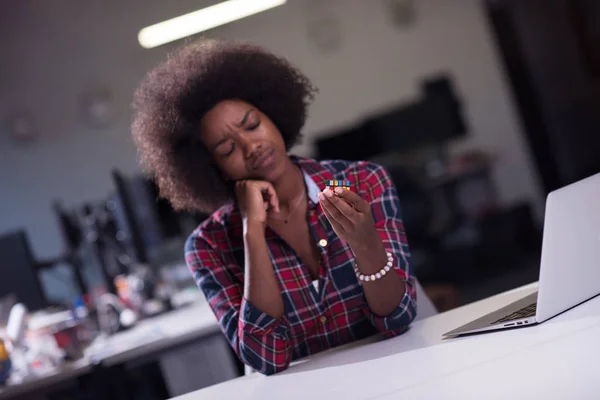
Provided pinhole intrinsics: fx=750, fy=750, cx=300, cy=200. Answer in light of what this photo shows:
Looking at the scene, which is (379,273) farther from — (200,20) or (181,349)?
(200,20)

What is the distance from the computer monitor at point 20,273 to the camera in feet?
9.75

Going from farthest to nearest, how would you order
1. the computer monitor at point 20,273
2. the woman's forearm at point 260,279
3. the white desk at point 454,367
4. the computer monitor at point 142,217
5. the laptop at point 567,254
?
the computer monitor at point 142,217
the computer monitor at point 20,273
the woman's forearm at point 260,279
the laptop at point 567,254
the white desk at point 454,367

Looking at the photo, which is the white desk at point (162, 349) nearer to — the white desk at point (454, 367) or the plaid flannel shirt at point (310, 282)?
the plaid flannel shirt at point (310, 282)

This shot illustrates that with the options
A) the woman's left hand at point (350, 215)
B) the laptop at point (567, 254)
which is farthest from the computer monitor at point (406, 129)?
the laptop at point (567, 254)

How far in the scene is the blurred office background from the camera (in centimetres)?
504

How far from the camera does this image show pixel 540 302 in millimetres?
1173

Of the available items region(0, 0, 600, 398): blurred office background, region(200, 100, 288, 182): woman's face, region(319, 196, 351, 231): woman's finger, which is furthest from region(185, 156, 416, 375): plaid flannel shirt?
region(0, 0, 600, 398): blurred office background

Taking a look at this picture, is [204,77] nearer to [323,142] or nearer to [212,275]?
[212,275]

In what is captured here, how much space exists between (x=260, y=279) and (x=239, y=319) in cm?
9

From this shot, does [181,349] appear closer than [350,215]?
No

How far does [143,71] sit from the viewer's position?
543 centimetres

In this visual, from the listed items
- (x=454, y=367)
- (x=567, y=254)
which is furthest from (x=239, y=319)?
(x=567, y=254)

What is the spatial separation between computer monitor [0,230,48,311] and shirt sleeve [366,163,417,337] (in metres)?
1.86

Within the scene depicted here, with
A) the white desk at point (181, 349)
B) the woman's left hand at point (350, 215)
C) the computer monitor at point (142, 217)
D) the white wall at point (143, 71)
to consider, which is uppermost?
the white wall at point (143, 71)
